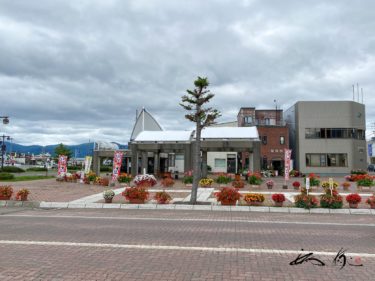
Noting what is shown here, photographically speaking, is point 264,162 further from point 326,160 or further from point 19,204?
point 19,204

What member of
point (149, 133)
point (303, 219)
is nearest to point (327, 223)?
point (303, 219)

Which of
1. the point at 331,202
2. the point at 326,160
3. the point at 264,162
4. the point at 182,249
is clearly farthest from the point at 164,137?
the point at 182,249

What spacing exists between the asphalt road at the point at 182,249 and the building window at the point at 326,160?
44711mm

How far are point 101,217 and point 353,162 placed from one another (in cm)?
4933

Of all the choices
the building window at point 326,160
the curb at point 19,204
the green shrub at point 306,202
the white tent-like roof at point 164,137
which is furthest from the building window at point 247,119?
the curb at point 19,204

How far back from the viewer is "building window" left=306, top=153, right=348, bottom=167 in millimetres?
55281

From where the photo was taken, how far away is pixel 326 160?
55.5 m

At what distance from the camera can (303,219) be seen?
1374cm

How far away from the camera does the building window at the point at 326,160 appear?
55.3 metres

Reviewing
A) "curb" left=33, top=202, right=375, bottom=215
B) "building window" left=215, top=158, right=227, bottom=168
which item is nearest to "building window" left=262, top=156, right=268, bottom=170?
"building window" left=215, top=158, right=227, bottom=168

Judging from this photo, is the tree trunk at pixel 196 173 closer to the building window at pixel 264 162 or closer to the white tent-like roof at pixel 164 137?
the white tent-like roof at pixel 164 137

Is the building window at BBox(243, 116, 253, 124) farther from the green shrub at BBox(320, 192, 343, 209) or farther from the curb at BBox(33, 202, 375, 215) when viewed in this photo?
the curb at BBox(33, 202, 375, 215)

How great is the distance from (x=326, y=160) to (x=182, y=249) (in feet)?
170

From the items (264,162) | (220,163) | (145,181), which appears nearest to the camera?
(145,181)
